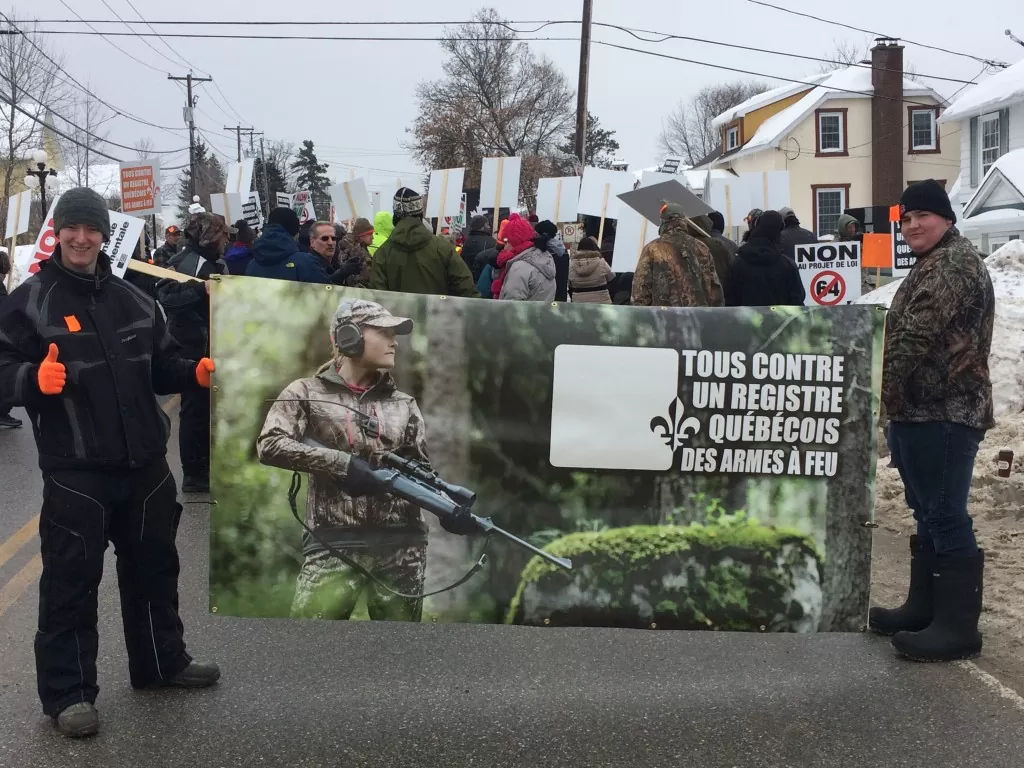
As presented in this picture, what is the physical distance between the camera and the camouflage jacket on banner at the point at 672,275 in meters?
7.32

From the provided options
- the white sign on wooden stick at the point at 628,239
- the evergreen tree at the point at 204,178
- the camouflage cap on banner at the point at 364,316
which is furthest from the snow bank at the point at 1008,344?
the evergreen tree at the point at 204,178

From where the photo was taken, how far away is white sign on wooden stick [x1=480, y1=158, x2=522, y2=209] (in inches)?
650

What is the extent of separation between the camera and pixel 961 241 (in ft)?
15.6

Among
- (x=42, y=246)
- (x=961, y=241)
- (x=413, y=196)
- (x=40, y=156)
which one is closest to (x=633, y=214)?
(x=413, y=196)

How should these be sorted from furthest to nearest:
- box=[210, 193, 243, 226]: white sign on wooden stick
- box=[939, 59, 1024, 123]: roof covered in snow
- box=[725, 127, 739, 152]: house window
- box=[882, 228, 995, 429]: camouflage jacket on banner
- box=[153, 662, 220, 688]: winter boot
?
box=[725, 127, 739, 152]: house window, box=[939, 59, 1024, 123]: roof covered in snow, box=[210, 193, 243, 226]: white sign on wooden stick, box=[882, 228, 995, 429]: camouflage jacket on banner, box=[153, 662, 220, 688]: winter boot

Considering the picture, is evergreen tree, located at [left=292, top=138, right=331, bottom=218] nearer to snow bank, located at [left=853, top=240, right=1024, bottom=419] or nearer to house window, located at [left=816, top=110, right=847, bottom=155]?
house window, located at [left=816, top=110, right=847, bottom=155]

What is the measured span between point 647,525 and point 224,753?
1.66m

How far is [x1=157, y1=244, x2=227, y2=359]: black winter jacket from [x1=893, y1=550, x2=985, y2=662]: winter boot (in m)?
5.09

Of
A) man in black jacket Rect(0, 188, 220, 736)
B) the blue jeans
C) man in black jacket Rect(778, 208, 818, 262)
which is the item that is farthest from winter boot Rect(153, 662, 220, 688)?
man in black jacket Rect(778, 208, 818, 262)

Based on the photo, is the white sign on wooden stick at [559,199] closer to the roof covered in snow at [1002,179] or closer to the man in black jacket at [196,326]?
the man in black jacket at [196,326]

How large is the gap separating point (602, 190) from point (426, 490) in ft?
40.7

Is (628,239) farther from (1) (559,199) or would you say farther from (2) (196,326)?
(2) (196,326)

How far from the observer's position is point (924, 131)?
44.2 meters

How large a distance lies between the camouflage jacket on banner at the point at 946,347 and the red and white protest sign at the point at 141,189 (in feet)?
41.5
